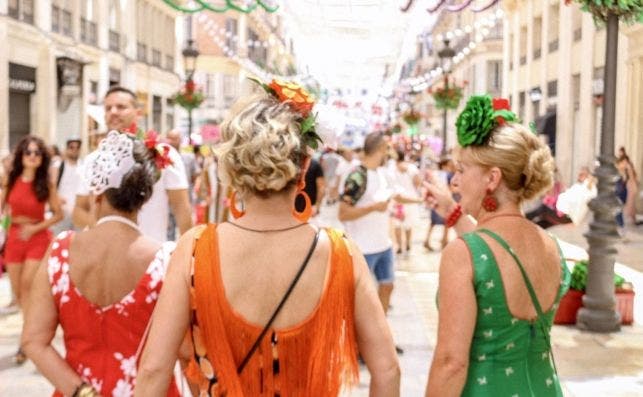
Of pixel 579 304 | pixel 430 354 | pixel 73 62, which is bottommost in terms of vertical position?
pixel 430 354

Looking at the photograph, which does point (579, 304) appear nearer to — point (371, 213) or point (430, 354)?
point (430, 354)

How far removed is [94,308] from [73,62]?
92.8ft

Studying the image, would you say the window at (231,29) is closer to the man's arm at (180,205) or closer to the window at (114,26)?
the window at (114,26)

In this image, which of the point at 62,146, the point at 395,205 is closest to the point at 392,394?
the point at 395,205

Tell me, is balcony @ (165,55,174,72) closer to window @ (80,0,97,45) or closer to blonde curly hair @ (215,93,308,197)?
window @ (80,0,97,45)

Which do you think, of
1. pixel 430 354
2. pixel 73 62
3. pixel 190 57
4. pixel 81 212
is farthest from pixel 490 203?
pixel 73 62

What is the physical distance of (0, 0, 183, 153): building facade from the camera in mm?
25844

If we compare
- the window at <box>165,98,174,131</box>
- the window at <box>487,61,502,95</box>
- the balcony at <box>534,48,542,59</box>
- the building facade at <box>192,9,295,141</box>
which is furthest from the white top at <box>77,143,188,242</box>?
the building facade at <box>192,9,295,141</box>

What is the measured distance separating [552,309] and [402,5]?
18.4ft

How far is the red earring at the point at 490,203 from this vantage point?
292 centimetres

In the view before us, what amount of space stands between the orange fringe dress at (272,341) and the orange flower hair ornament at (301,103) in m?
0.29

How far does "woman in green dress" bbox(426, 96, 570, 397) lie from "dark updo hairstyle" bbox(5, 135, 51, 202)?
19.1 ft

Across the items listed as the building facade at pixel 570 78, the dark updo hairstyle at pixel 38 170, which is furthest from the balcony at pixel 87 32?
the dark updo hairstyle at pixel 38 170

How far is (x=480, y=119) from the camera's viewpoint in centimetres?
287
